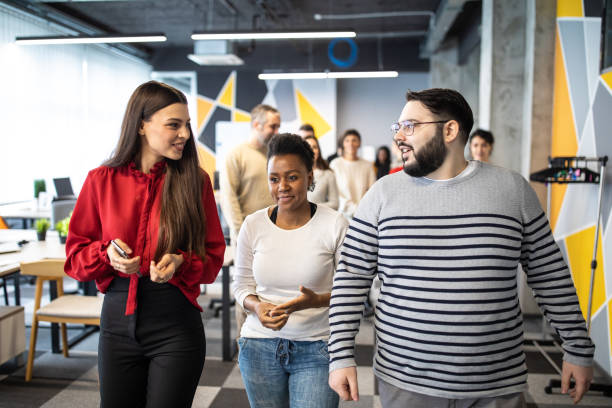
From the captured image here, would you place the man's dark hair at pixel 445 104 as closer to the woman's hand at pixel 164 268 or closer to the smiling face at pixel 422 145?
the smiling face at pixel 422 145

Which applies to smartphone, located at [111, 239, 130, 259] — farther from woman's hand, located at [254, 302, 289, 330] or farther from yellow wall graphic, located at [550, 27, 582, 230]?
yellow wall graphic, located at [550, 27, 582, 230]

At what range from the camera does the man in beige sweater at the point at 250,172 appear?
3.34 metres

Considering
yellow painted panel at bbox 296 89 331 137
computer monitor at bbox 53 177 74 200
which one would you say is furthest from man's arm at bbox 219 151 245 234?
yellow painted panel at bbox 296 89 331 137

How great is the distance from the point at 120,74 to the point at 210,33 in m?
4.95

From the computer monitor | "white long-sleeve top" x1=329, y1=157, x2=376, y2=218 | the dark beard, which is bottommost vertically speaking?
the computer monitor

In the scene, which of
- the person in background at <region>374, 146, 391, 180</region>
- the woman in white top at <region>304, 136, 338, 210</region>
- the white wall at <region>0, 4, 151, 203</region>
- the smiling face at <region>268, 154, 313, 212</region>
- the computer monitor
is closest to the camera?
the smiling face at <region>268, 154, 313, 212</region>

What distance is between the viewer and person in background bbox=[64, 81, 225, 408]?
1461 millimetres

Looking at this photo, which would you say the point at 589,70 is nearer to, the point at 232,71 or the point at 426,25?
the point at 426,25

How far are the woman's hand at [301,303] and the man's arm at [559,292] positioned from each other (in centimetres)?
59

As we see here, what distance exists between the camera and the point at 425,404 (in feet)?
4.01

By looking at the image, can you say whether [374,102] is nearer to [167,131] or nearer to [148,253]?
[167,131]

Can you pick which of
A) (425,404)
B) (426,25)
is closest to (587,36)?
(425,404)

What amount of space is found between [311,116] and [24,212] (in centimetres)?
568

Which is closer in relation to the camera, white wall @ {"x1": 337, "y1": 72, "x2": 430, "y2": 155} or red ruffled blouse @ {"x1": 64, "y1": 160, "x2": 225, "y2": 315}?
red ruffled blouse @ {"x1": 64, "y1": 160, "x2": 225, "y2": 315}
